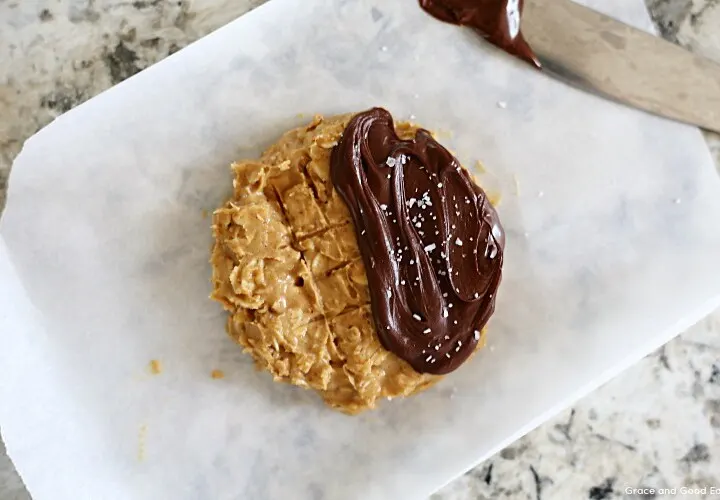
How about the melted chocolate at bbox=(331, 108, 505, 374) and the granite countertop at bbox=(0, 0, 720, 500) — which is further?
the granite countertop at bbox=(0, 0, 720, 500)

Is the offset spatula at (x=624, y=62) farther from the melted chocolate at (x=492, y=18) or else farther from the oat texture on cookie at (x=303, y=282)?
the oat texture on cookie at (x=303, y=282)

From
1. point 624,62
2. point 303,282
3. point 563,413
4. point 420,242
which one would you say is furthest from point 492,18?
point 563,413

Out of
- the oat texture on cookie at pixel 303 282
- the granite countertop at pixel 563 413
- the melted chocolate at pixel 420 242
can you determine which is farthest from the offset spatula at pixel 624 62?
the oat texture on cookie at pixel 303 282

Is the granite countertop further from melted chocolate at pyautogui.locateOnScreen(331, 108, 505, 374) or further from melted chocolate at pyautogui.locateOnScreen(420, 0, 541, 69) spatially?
melted chocolate at pyautogui.locateOnScreen(420, 0, 541, 69)

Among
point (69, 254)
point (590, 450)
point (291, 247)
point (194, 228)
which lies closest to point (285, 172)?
point (291, 247)

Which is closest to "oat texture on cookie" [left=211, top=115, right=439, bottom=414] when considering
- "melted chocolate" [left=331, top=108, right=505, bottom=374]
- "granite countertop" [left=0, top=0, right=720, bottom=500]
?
"melted chocolate" [left=331, top=108, right=505, bottom=374]

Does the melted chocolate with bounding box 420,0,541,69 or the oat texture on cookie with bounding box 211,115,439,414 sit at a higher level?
the melted chocolate with bounding box 420,0,541,69

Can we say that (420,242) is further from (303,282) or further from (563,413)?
(563,413)
